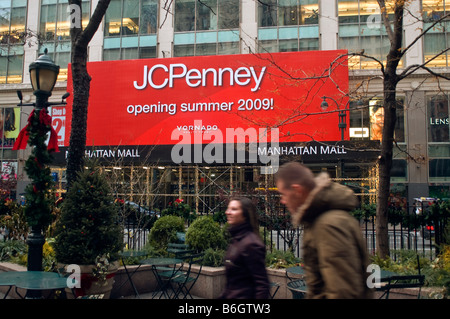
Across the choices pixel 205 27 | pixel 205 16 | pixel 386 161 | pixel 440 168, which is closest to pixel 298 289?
pixel 386 161

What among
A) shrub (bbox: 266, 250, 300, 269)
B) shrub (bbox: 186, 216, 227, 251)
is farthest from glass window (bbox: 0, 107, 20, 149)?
shrub (bbox: 266, 250, 300, 269)

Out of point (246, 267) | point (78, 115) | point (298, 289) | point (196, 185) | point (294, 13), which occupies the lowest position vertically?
point (298, 289)

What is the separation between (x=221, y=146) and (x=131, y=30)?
638 inches

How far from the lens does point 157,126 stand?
2525cm

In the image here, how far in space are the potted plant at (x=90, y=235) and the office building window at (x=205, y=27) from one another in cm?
2650

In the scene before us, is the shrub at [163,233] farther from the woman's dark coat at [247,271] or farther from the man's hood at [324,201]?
the man's hood at [324,201]

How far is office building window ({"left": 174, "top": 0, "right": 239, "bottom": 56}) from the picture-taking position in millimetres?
31719

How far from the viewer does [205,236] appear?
8539 millimetres

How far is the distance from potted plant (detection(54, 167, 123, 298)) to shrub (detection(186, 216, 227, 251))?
2.10m

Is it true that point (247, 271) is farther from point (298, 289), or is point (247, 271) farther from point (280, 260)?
point (280, 260)

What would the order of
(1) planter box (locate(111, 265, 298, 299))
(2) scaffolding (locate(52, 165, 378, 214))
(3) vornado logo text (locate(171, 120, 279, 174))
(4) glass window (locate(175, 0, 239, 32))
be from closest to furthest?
(1) planter box (locate(111, 265, 298, 299)), (2) scaffolding (locate(52, 165, 378, 214)), (3) vornado logo text (locate(171, 120, 279, 174)), (4) glass window (locate(175, 0, 239, 32))

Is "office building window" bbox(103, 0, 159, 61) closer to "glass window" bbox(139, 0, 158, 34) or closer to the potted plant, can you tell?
"glass window" bbox(139, 0, 158, 34)

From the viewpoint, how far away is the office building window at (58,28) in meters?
34.5
